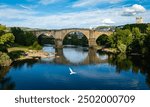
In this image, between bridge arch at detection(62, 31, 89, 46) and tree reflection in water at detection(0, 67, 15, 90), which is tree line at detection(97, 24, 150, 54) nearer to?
tree reflection in water at detection(0, 67, 15, 90)

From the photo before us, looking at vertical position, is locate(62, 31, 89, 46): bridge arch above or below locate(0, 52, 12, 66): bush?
below

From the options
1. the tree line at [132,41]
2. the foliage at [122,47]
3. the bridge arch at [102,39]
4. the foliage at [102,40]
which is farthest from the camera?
the bridge arch at [102,39]

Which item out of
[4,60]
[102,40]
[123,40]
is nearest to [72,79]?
[4,60]

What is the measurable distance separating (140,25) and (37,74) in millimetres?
44904

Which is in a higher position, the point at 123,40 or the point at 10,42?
the point at 10,42

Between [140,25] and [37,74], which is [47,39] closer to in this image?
[140,25]

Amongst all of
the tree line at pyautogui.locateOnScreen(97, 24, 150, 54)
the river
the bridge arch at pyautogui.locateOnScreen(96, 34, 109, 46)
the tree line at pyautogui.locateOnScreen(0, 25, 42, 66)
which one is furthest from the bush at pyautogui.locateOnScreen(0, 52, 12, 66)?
the bridge arch at pyautogui.locateOnScreen(96, 34, 109, 46)

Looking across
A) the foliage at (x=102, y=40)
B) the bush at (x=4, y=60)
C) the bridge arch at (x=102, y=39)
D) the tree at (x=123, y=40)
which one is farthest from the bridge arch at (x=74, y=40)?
the bush at (x=4, y=60)

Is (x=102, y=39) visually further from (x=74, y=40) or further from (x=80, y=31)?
(x=74, y=40)

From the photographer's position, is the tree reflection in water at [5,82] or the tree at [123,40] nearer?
the tree reflection in water at [5,82]

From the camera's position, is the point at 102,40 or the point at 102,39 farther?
the point at 102,39

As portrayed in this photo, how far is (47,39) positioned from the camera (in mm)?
83625

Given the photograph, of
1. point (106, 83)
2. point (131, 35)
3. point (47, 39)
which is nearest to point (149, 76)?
point (106, 83)

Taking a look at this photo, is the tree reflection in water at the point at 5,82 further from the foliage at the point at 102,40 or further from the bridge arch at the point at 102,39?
the bridge arch at the point at 102,39
